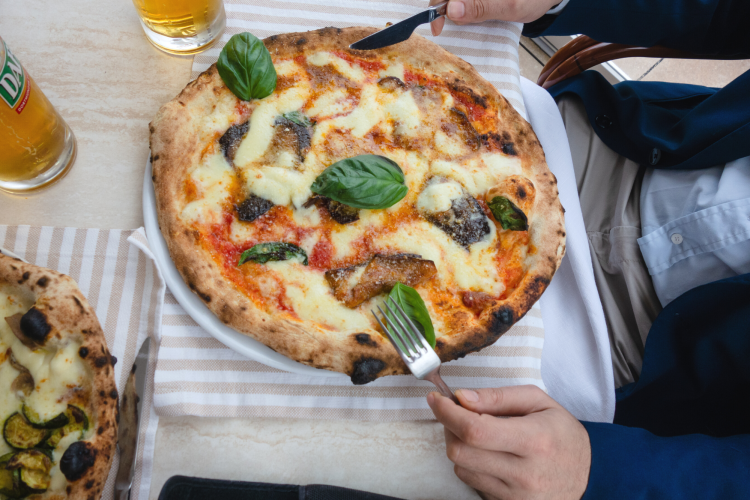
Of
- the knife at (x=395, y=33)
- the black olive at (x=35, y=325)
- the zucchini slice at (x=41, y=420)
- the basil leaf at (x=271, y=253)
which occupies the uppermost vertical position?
the knife at (x=395, y=33)

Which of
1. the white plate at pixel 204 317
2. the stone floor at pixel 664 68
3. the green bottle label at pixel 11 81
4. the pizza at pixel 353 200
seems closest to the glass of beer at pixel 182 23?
the pizza at pixel 353 200

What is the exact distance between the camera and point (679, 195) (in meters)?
1.91

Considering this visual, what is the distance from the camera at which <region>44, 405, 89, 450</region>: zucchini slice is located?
1.22m

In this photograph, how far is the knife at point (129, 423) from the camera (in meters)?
1.31

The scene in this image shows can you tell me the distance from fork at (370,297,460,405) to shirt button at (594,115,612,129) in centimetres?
137

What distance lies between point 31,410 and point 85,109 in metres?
1.07

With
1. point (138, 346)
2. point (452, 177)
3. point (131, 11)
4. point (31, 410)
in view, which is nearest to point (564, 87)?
A: point (452, 177)

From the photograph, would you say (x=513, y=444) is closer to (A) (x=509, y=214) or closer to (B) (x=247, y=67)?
(A) (x=509, y=214)

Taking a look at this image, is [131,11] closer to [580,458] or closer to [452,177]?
[452,177]

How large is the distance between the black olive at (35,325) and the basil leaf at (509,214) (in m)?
Answer: 1.42

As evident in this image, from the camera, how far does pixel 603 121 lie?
2.08 m

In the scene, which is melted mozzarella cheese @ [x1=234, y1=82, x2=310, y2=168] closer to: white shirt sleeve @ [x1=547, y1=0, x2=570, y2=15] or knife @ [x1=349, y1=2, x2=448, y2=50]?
knife @ [x1=349, y1=2, x2=448, y2=50]

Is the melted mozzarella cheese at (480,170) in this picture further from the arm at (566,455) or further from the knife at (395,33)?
the arm at (566,455)

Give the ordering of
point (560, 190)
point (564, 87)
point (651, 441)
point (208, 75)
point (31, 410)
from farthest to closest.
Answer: point (564, 87) → point (560, 190) → point (208, 75) → point (651, 441) → point (31, 410)
